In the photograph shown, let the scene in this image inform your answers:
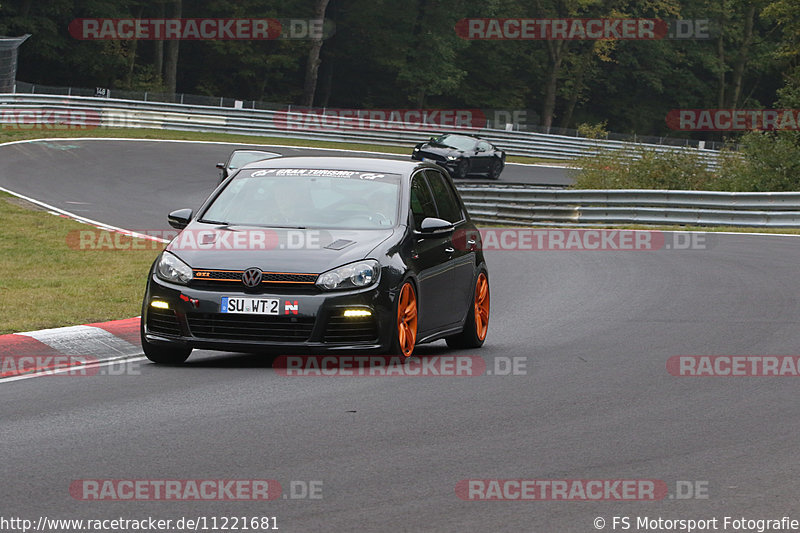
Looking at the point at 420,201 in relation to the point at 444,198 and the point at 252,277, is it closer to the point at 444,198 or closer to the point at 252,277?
the point at 444,198

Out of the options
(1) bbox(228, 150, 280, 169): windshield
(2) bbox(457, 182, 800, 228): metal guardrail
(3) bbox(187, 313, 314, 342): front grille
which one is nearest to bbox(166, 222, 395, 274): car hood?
(3) bbox(187, 313, 314, 342): front grille

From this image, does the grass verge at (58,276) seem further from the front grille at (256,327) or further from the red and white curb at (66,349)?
the front grille at (256,327)

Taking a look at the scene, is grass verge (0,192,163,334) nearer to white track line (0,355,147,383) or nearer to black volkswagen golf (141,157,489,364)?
white track line (0,355,147,383)

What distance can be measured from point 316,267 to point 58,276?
7.38 meters

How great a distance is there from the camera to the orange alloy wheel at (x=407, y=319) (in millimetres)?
9711

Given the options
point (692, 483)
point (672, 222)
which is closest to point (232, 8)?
point (672, 222)

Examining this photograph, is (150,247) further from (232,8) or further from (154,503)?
(232,8)

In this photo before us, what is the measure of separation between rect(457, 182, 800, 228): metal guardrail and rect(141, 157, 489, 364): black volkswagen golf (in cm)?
1650

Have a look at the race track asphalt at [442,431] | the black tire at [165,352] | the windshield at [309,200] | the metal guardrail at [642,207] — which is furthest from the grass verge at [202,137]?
the race track asphalt at [442,431]

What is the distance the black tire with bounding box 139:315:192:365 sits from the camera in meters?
9.72

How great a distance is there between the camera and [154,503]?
568cm

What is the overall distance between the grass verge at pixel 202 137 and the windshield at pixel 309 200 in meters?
30.0

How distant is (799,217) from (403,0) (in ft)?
170

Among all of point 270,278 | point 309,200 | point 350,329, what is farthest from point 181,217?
point 350,329
